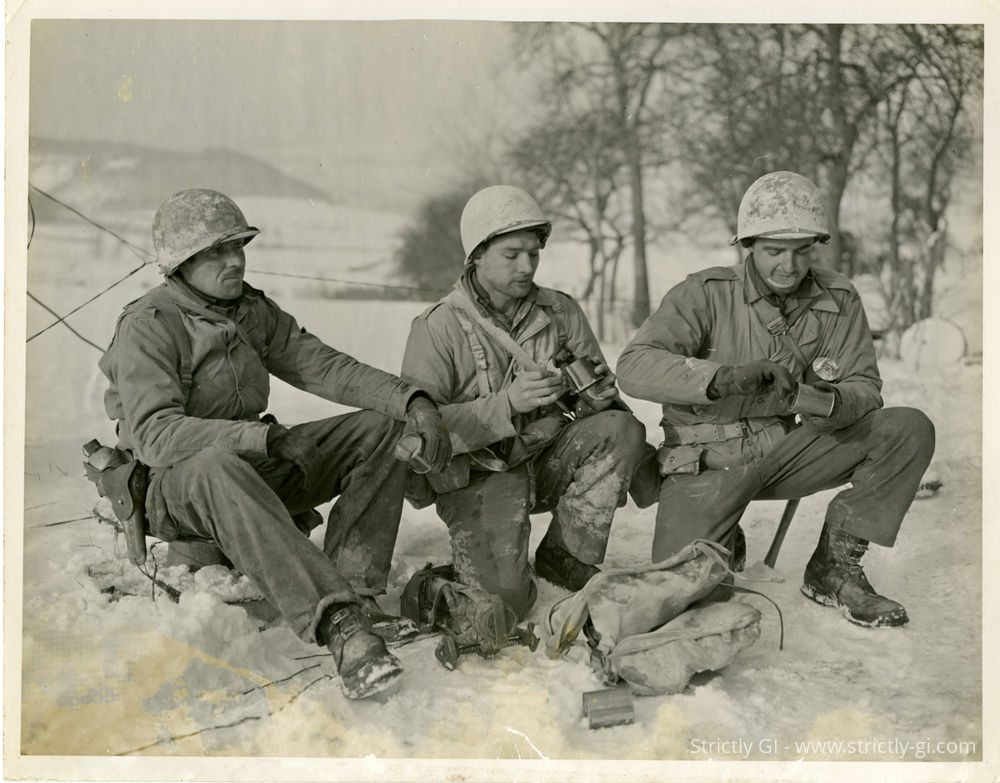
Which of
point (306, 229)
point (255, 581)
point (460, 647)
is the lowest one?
point (460, 647)

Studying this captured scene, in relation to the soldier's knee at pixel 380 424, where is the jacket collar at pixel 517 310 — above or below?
above

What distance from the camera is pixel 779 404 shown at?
446 cm

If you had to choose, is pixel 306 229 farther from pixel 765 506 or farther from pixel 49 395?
pixel 765 506

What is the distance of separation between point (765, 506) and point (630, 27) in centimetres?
244

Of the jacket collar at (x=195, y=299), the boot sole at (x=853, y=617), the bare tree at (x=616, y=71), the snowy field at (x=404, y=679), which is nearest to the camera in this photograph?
the snowy field at (x=404, y=679)

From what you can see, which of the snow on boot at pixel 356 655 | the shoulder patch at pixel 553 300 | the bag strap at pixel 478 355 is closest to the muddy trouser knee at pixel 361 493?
the bag strap at pixel 478 355

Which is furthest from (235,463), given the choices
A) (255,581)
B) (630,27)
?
(630,27)

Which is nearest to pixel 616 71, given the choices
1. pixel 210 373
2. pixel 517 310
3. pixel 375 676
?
pixel 517 310

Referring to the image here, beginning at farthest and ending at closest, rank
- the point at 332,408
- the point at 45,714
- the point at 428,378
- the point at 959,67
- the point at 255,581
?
the point at 332,408 < the point at 959,67 < the point at 428,378 < the point at 45,714 < the point at 255,581

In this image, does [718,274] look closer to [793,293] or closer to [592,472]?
[793,293]

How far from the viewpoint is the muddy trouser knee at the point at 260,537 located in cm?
365

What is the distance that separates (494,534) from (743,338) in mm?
1341

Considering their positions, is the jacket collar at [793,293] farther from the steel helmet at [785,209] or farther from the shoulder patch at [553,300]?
the shoulder patch at [553,300]

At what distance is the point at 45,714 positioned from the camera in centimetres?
407
